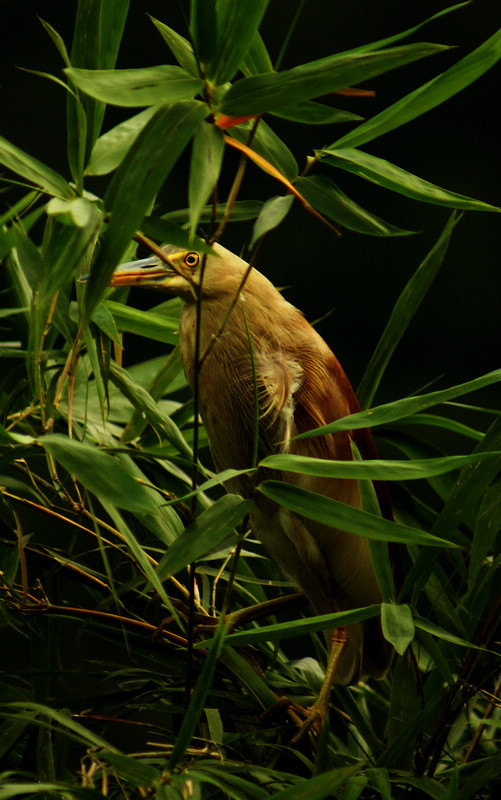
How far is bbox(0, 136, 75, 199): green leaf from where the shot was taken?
0.48 meters

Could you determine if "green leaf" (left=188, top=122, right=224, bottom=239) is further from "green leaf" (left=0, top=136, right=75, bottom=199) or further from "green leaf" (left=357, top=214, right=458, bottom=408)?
"green leaf" (left=357, top=214, right=458, bottom=408)

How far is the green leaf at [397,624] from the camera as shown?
1.83 ft

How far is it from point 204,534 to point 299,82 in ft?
0.83

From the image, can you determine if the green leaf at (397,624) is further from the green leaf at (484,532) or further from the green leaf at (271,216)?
the green leaf at (271,216)

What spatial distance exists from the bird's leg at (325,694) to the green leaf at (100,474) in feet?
0.95

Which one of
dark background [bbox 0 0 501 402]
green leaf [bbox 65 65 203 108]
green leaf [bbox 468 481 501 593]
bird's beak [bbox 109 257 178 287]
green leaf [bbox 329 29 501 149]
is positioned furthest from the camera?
dark background [bbox 0 0 501 402]

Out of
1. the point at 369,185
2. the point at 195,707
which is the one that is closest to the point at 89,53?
the point at 195,707

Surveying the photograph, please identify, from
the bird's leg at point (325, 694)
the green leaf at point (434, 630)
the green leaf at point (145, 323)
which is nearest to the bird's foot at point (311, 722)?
the bird's leg at point (325, 694)

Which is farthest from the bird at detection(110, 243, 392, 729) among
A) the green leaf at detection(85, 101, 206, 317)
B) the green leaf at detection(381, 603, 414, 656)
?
the green leaf at detection(85, 101, 206, 317)

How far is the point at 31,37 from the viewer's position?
7.56ft

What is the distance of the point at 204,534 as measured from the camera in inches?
20.4

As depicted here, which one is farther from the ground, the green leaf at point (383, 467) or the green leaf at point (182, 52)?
the green leaf at point (182, 52)

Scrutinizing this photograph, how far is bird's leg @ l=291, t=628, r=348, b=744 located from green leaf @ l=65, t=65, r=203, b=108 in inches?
18.8

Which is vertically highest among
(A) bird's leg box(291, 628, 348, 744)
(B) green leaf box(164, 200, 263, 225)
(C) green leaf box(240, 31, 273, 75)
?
(C) green leaf box(240, 31, 273, 75)
